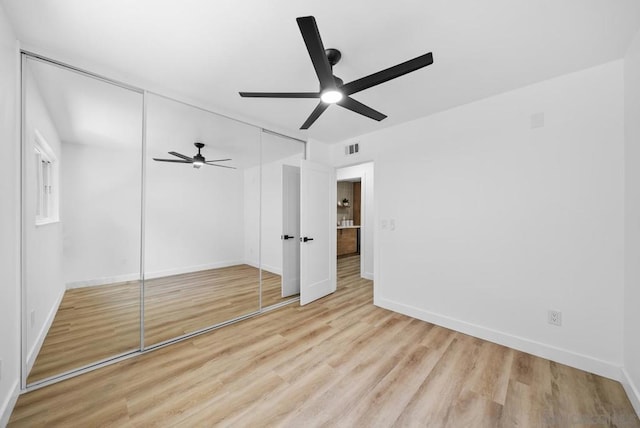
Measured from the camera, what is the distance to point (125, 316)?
93.4 inches

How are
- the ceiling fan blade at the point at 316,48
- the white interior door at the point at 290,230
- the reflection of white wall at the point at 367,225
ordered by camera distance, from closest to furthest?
the ceiling fan blade at the point at 316,48
the white interior door at the point at 290,230
the reflection of white wall at the point at 367,225

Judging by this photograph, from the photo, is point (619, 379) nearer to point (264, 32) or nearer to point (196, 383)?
A: point (196, 383)

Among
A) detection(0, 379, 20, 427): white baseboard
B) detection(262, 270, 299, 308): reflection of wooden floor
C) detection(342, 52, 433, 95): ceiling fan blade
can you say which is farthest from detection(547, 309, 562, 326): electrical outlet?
detection(0, 379, 20, 427): white baseboard

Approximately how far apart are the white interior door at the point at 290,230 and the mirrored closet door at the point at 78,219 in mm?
1832

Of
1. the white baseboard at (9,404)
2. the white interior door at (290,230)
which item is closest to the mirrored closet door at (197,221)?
the white interior door at (290,230)

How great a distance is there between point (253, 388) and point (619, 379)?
9.43 ft

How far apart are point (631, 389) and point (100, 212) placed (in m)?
4.38

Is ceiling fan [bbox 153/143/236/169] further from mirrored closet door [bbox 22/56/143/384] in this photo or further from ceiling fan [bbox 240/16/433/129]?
ceiling fan [bbox 240/16/433/129]

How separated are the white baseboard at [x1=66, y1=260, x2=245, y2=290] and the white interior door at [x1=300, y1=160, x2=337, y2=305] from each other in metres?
0.97

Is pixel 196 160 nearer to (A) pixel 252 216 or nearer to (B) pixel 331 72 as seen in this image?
(A) pixel 252 216

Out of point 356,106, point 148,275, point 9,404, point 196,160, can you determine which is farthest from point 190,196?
point 356,106

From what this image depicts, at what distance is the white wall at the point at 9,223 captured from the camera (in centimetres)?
146

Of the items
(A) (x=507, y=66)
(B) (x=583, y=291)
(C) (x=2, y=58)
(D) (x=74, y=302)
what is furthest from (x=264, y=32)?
(B) (x=583, y=291)

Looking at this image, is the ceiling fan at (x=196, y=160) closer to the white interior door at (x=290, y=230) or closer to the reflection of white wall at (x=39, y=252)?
the reflection of white wall at (x=39, y=252)
